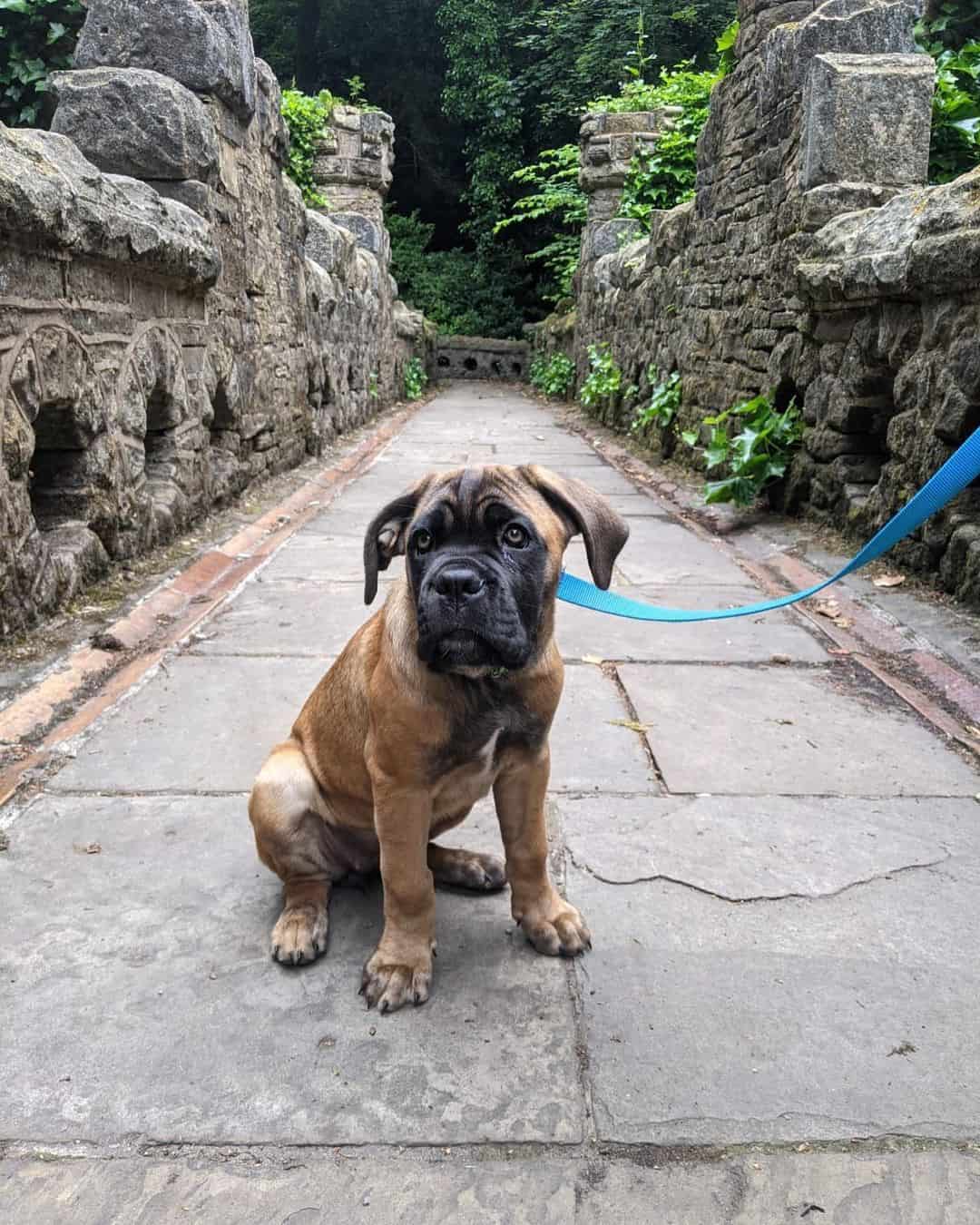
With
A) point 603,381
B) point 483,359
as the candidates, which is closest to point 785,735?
point 603,381

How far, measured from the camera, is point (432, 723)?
204 centimetres

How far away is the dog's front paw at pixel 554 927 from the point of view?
2332 mm

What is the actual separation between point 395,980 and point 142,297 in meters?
4.64

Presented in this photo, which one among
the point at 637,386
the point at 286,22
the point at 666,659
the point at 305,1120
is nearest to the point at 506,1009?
the point at 305,1120

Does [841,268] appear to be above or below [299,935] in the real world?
above

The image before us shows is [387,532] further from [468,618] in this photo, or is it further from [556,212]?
[556,212]

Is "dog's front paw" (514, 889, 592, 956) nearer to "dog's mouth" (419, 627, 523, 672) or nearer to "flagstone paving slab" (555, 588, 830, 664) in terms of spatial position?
"dog's mouth" (419, 627, 523, 672)

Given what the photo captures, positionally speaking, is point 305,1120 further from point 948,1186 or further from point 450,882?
point 948,1186

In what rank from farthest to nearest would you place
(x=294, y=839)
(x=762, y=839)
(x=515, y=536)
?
(x=762, y=839)
(x=294, y=839)
(x=515, y=536)

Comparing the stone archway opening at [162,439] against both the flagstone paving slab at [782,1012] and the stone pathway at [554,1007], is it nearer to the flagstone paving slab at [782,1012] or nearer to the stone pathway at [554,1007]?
the stone pathway at [554,1007]

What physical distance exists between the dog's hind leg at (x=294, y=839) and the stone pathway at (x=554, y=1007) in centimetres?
9

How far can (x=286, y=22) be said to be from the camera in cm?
3147

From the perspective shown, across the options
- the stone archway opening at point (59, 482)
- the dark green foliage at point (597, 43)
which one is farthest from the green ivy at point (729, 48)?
the dark green foliage at point (597, 43)

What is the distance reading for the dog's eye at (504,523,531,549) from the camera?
1.99 meters
